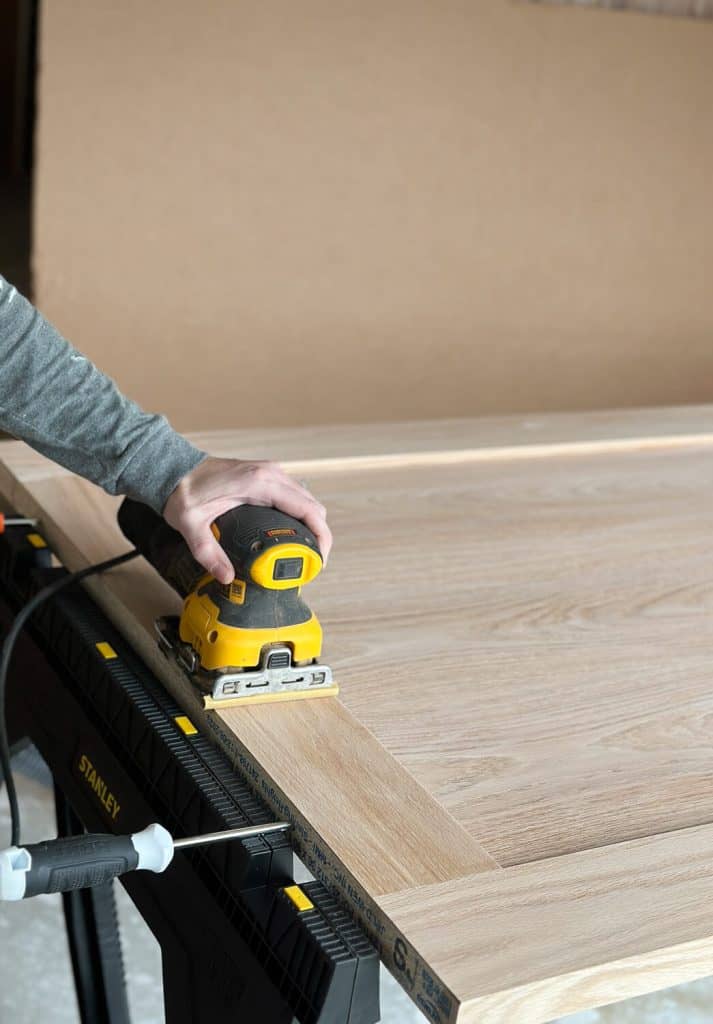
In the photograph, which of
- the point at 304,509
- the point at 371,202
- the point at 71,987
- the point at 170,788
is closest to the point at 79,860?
the point at 170,788

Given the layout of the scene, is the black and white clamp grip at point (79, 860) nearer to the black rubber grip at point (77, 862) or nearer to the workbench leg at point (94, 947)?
the black rubber grip at point (77, 862)

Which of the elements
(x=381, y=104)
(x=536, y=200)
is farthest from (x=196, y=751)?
(x=536, y=200)

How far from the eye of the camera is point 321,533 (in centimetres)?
113

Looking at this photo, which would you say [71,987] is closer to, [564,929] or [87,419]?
[87,419]

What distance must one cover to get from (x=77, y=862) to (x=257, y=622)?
11.7 inches

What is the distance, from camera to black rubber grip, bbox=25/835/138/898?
2.70ft

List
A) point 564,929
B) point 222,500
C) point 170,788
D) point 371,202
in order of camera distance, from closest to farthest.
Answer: point 564,929
point 170,788
point 222,500
point 371,202

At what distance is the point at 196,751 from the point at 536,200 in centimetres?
318

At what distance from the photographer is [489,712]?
1.10 metres

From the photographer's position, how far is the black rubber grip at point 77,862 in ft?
2.70

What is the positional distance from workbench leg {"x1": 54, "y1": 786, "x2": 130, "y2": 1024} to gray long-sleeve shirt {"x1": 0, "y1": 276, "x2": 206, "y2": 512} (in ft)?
1.67

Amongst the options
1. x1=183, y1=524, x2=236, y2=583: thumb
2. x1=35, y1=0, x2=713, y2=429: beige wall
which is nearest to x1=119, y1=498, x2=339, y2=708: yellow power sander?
x1=183, y1=524, x2=236, y2=583: thumb

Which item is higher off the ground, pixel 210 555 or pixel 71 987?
pixel 210 555

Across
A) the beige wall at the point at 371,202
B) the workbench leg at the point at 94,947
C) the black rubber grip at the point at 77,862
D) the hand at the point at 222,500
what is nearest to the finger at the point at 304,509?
the hand at the point at 222,500
